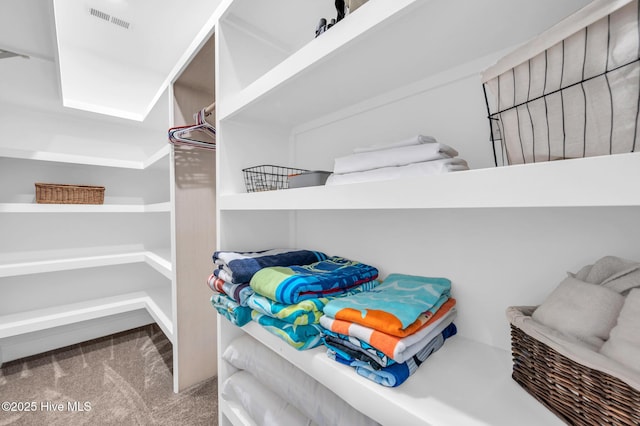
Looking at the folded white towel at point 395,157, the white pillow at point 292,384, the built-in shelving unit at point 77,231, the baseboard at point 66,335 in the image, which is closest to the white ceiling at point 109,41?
the built-in shelving unit at point 77,231

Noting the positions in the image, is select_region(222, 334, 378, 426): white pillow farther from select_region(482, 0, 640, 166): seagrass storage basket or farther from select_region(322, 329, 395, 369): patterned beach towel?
select_region(482, 0, 640, 166): seagrass storage basket

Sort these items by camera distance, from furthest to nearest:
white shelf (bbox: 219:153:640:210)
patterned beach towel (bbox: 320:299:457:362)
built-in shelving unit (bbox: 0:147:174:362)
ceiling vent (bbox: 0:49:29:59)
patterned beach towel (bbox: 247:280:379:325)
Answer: built-in shelving unit (bbox: 0:147:174:362) → ceiling vent (bbox: 0:49:29:59) → patterned beach towel (bbox: 247:280:379:325) → patterned beach towel (bbox: 320:299:457:362) → white shelf (bbox: 219:153:640:210)

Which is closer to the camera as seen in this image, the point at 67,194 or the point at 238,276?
the point at 238,276

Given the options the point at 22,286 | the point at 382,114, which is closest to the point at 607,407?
the point at 382,114

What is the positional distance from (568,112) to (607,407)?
0.39 metres

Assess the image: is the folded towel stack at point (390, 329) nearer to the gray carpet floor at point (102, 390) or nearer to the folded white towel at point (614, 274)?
the folded white towel at point (614, 274)

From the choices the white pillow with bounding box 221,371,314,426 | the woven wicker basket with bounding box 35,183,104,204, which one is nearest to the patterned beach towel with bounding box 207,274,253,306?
the white pillow with bounding box 221,371,314,426

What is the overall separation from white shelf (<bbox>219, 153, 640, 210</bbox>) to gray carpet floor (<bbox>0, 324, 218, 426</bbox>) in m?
1.41

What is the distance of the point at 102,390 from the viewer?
1455 millimetres

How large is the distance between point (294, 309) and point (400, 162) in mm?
428

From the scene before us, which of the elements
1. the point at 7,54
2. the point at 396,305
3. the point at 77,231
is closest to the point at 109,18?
the point at 7,54

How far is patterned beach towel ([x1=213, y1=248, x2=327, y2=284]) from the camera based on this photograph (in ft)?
2.73

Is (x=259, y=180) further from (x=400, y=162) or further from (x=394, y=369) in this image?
(x=394, y=369)

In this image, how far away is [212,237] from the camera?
160cm
